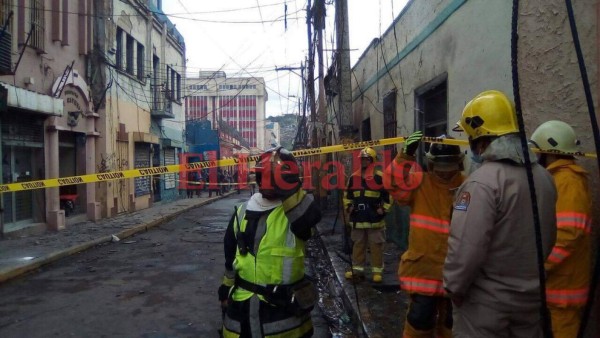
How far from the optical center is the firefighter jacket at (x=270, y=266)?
8.62 feet

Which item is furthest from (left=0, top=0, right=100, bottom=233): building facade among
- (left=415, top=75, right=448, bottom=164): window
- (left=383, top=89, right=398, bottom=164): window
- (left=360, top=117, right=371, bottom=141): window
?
(left=415, top=75, right=448, bottom=164): window

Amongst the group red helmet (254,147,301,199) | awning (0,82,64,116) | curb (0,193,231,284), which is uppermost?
awning (0,82,64,116)

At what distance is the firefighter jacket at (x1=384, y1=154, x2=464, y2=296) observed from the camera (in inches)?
131

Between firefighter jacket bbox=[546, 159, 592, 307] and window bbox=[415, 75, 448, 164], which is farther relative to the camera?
window bbox=[415, 75, 448, 164]

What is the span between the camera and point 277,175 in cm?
270

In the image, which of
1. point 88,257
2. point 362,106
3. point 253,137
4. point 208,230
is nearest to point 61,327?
point 88,257

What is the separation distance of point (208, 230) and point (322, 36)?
623 centimetres

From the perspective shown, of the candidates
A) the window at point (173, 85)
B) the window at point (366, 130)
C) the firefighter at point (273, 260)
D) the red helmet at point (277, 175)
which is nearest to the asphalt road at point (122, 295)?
the firefighter at point (273, 260)

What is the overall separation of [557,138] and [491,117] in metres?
0.96

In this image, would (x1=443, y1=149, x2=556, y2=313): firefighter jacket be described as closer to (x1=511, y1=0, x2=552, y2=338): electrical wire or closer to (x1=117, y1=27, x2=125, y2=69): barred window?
(x1=511, y1=0, x2=552, y2=338): electrical wire

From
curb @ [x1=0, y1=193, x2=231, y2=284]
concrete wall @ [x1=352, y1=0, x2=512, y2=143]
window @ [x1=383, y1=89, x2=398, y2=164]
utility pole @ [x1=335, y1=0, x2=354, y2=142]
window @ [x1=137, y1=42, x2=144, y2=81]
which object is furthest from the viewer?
window @ [x1=137, y1=42, x2=144, y2=81]

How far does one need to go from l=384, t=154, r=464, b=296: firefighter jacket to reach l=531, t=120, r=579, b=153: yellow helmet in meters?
0.71

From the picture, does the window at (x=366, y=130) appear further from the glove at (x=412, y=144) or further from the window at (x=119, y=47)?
the window at (x=119, y=47)

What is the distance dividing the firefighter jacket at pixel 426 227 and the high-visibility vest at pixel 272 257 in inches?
42.2
